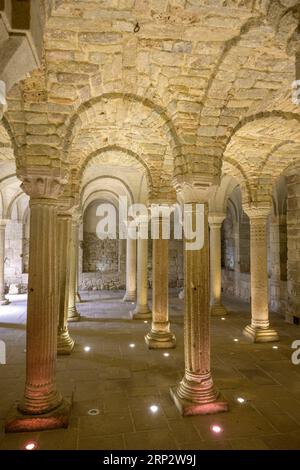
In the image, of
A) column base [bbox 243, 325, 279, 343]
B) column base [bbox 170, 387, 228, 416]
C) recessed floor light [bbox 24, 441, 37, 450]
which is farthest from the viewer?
column base [bbox 243, 325, 279, 343]

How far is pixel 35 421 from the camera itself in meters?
3.88

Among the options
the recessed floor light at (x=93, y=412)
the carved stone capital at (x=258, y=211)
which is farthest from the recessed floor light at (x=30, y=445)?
the carved stone capital at (x=258, y=211)

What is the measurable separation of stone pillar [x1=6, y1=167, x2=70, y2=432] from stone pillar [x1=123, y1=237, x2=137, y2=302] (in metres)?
8.48

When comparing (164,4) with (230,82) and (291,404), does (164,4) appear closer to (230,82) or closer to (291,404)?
(230,82)

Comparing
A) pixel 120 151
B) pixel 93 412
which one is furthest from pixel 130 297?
pixel 93 412

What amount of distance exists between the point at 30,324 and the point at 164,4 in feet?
13.0

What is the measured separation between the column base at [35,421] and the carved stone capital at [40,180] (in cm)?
278

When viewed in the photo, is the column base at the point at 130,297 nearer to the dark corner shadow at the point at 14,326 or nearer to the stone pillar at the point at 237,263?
the dark corner shadow at the point at 14,326

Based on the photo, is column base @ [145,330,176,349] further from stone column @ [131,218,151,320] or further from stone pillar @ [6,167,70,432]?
stone pillar @ [6,167,70,432]

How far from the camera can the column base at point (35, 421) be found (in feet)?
12.6

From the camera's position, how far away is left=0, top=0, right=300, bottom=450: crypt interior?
3.22 meters

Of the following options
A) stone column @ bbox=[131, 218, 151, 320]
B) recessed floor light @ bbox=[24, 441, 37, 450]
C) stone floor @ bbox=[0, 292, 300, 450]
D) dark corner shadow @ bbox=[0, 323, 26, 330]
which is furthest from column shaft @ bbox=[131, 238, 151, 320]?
recessed floor light @ bbox=[24, 441, 37, 450]

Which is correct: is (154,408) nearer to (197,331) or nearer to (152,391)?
(152,391)

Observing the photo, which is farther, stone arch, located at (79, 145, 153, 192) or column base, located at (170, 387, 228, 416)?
stone arch, located at (79, 145, 153, 192)
